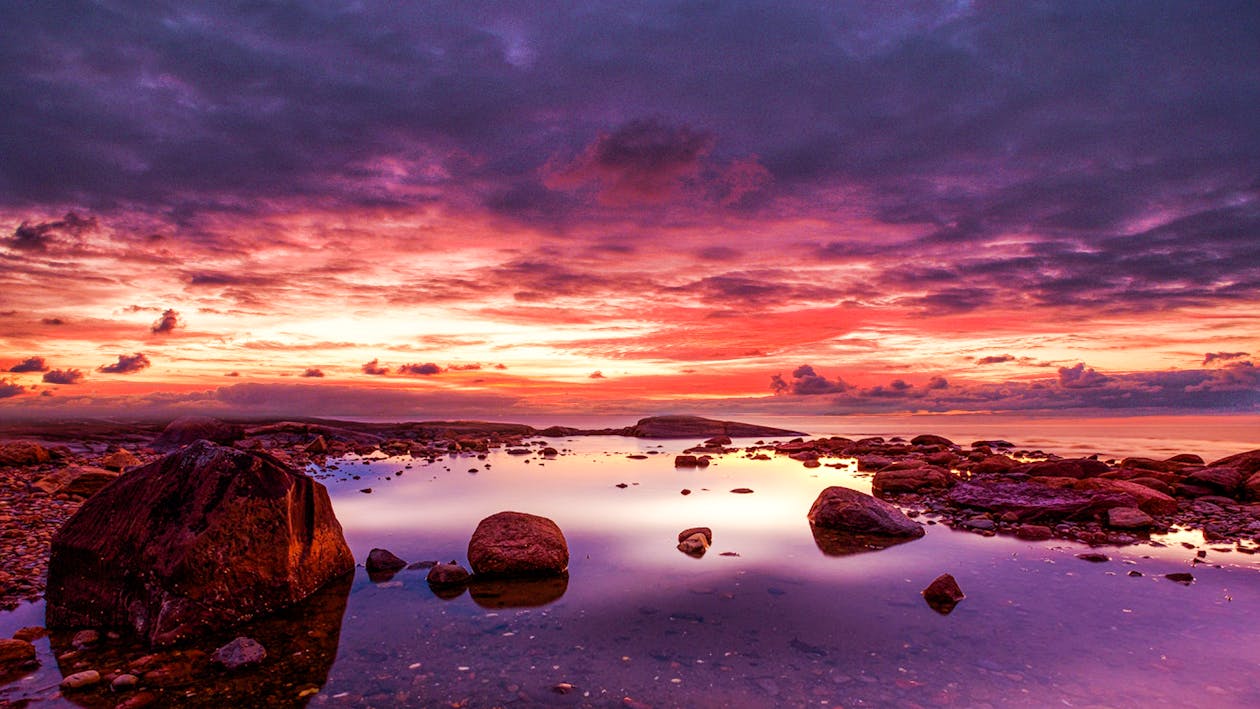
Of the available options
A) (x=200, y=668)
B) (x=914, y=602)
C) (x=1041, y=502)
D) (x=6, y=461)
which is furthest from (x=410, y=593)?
(x=6, y=461)

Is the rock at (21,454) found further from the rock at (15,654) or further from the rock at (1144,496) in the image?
the rock at (1144,496)

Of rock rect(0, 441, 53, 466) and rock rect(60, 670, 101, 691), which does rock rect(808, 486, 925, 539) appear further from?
rock rect(0, 441, 53, 466)

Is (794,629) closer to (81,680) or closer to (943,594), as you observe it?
(943,594)

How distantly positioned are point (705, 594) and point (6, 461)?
2900 cm

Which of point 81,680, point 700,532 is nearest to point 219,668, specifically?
point 81,680

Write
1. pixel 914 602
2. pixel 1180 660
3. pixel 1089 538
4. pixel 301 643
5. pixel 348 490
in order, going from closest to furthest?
pixel 1180 660
pixel 301 643
pixel 914 602
pixel 1089 538
pixel 348 490

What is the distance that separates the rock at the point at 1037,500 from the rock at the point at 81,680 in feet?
61.8

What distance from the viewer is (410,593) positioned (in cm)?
1048

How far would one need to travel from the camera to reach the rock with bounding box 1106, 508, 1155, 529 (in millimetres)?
15102

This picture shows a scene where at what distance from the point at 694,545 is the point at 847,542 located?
3.71 m

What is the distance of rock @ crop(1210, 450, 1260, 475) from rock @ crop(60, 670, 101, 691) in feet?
94.7

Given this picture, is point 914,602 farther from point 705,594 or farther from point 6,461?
point 6,461

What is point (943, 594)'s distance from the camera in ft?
32.6

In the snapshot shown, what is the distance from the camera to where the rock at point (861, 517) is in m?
14.8
